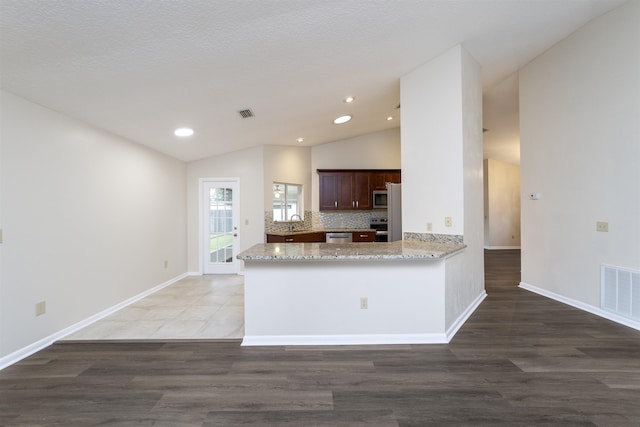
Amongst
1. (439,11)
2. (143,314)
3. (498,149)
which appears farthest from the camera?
(498,149)

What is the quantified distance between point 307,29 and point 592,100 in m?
3.26

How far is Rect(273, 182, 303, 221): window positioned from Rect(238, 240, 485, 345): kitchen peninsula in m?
3.19

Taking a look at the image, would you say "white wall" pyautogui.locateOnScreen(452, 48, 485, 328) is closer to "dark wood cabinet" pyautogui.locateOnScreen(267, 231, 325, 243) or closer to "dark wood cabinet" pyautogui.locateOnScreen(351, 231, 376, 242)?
"dark wood cabinet" pyautogui.locateOnScreen(351, 231, 376, 242)

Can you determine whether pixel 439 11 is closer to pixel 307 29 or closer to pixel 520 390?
pixel 307 29

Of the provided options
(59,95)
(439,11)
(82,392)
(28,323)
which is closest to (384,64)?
(439,11)

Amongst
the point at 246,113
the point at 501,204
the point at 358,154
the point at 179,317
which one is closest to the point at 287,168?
the point at 358,154

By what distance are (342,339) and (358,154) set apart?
181 inches

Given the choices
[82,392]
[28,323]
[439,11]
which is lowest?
[82,392]

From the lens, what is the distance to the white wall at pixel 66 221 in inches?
96.0

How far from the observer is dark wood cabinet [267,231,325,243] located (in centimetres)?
526

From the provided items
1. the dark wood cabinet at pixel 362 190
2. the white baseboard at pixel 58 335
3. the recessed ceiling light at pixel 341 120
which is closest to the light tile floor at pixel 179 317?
the white baseboard at pixel 58 335

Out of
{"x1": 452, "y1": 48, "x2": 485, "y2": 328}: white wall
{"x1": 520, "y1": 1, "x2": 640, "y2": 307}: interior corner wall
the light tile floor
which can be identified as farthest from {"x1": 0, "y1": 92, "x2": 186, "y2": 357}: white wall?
{"x1": 520, "y1": 1, "x2": 640, "y2": 307}: interior corner wall

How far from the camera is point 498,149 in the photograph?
7.69 m

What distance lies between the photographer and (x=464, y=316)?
315cm
